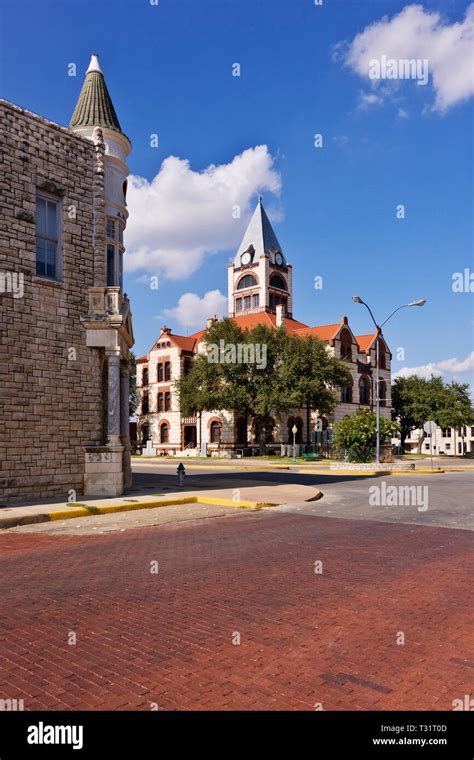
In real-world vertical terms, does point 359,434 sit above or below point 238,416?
below

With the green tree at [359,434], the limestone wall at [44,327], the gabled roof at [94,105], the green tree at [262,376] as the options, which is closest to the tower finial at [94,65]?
the gabled roof at [94,105]

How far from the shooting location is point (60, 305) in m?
16.3

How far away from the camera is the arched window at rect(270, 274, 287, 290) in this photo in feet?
249

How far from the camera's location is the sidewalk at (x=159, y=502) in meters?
12.7

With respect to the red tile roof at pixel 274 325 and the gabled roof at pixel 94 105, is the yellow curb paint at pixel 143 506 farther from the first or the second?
the red tile roof at pixel 274 325

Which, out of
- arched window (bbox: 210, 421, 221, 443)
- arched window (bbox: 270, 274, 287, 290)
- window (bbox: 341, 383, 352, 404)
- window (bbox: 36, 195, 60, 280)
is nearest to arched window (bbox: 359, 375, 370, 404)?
window (bbox: 341, 383, 352, 404)

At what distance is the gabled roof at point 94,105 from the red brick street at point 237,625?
1416cm

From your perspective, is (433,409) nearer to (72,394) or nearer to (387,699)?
(72,394)

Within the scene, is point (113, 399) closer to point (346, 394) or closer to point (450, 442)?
point (346, 394)

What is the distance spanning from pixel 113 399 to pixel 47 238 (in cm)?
502

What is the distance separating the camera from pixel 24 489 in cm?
1509

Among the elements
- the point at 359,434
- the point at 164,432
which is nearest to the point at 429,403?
the point at 164,432

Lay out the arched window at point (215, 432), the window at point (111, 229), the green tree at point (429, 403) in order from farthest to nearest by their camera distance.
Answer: the green tree at point (429, 403)
the arched window at point (215, 432)
the window at point (111, 229)

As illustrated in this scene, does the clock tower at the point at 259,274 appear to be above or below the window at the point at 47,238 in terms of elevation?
above
